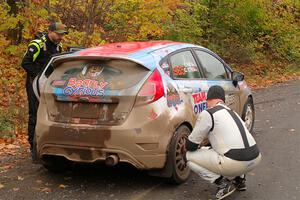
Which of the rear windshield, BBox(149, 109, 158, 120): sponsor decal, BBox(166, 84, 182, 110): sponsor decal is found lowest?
BBox(149, 109, 158, 120): sponsor decal

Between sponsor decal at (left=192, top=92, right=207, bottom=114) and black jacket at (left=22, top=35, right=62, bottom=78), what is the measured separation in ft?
7.34

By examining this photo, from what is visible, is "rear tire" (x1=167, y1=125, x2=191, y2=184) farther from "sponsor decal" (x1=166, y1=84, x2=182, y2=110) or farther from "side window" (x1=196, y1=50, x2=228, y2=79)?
"side window" (x1=196, y1=50, x2=228, y2=79)

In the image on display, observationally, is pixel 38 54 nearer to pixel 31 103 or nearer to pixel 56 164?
pixel 31 103

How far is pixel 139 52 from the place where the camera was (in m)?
5.98

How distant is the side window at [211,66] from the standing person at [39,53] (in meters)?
2.06

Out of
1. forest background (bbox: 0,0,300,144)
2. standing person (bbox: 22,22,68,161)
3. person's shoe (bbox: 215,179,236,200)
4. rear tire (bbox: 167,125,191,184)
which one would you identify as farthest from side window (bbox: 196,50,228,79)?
forest background (bbox: 0,0,300,144)

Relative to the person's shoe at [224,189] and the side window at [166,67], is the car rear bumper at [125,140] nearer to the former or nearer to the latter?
the side window at [166,67]

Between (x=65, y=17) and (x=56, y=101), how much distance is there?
855 centimetres

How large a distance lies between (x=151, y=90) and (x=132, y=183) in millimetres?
1298

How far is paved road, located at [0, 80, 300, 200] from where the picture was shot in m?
5.65

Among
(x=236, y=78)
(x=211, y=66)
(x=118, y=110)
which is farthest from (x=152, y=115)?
(x=236, y=78)

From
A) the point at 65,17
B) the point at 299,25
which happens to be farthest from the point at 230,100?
the point at 299,25

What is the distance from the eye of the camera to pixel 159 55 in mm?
6055

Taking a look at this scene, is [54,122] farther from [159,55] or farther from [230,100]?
[230,100]
